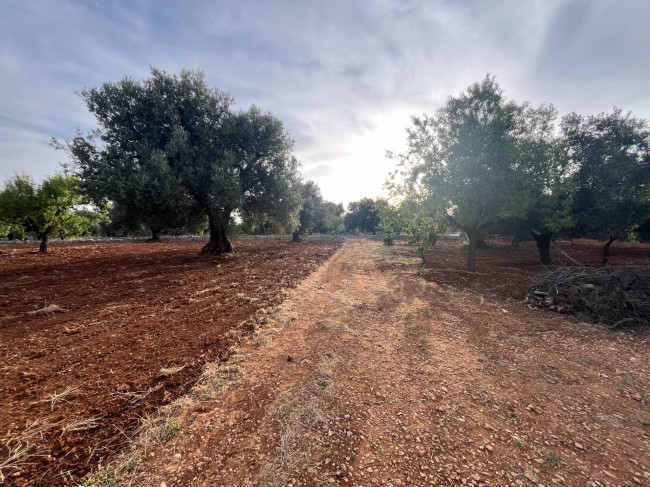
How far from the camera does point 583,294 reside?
855 centimetres

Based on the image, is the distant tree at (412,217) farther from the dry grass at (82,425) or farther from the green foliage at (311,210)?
the green foliage at (311,210)

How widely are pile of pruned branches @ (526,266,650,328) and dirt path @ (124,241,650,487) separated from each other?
127 centimetres

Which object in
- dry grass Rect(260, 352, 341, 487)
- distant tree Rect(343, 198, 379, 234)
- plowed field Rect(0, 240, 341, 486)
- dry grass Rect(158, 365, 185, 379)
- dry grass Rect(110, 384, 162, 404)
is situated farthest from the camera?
distant tree Rect(343, 198, 379, 234)

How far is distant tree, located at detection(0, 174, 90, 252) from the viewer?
2138 centimetres

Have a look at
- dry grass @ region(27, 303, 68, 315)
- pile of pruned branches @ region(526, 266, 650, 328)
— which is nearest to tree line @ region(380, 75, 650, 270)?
pile of pruned branches @ region(526, 266, 650, 328)

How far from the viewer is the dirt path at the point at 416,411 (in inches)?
113

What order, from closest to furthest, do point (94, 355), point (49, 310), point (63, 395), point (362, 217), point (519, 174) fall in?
point (63, 395) < point (94, 355) < point (49, 310) < point (519, 174) < point (362, 217)

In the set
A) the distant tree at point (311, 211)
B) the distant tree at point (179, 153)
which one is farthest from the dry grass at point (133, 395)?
the distant tree at point (311, 211)

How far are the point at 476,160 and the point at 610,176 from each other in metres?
11.3

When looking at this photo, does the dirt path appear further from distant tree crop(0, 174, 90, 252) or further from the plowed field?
distant tree crop(0, 174, 90, 252)

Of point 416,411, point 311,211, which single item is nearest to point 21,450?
point 416,411

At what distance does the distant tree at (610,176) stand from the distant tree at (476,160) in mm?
7186

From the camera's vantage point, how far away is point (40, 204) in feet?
71.2

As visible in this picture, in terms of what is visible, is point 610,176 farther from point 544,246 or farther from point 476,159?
point 476,159
